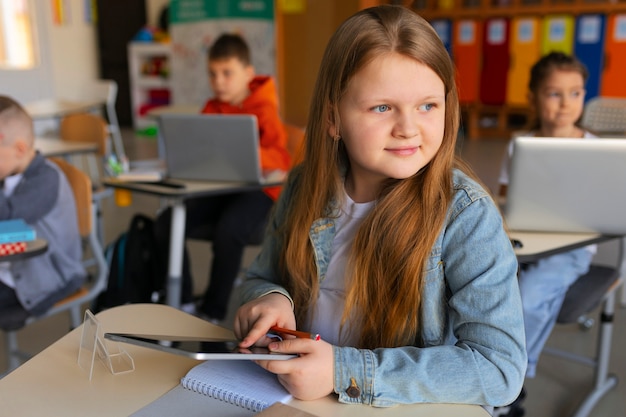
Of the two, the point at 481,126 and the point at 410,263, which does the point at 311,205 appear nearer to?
the point at 410,263

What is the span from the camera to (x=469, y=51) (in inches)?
279

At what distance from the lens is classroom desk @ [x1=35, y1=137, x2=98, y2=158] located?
3.15 meters

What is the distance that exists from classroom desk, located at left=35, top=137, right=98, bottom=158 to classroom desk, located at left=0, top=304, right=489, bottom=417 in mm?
2353

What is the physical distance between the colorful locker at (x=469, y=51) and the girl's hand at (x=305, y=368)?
21.6 ft

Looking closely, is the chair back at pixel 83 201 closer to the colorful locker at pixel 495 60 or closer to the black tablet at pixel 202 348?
the black tablet at pixel 202 348

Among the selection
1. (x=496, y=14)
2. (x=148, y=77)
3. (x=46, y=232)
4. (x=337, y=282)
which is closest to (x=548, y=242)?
(x=337, y=282)

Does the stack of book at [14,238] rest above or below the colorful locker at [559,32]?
below

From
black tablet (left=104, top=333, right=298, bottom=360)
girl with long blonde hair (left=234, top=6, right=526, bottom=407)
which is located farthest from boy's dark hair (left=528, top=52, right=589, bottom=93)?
black tablet (left=104, top=333, right=298, bottom=360)

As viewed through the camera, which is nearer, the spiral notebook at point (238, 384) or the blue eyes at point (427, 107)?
the spiral notebook at point (238, 384)

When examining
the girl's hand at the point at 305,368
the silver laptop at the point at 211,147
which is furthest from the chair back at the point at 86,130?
the girl's hand at the point at 305,368

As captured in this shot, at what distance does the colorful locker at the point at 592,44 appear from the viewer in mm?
6238

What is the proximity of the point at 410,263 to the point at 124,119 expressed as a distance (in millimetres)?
8826

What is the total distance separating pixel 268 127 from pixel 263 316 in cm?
187

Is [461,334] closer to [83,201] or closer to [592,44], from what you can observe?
[83,201]
